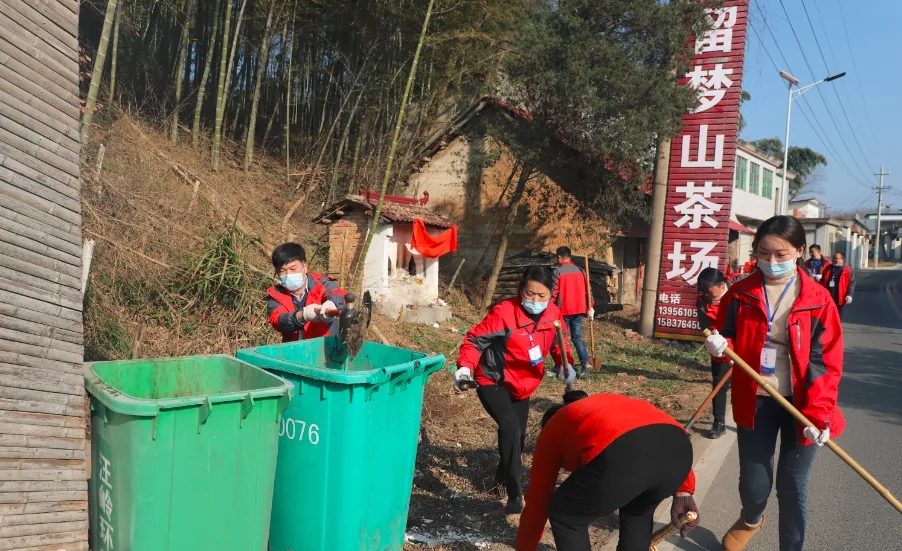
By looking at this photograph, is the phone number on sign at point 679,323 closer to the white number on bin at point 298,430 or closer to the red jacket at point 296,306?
the red jacket at point 296,306

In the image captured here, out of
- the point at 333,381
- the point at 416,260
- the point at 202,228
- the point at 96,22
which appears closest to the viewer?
the point at 333,381

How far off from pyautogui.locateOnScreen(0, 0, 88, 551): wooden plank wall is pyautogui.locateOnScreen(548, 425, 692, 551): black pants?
1.99 metres

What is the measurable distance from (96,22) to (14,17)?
15185 mm

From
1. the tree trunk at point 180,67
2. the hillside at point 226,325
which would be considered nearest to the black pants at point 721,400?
the hillside at point 226,325

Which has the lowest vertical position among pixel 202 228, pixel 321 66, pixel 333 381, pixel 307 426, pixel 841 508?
pixel 841 508

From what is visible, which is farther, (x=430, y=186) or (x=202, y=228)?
(x=430, y=186)

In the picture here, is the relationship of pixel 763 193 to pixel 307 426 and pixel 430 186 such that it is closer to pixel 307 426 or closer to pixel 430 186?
pixel 430 186

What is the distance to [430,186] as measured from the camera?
57.8 feet

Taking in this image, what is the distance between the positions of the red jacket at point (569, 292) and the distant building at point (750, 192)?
2148 cm

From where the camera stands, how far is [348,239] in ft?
38.1

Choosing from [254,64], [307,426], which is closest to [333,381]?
[307,426]

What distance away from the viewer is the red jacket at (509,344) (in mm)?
4082

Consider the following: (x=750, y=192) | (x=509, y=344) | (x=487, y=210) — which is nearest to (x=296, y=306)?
(x=509, y=344)

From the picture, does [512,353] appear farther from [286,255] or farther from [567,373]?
[286,255]
